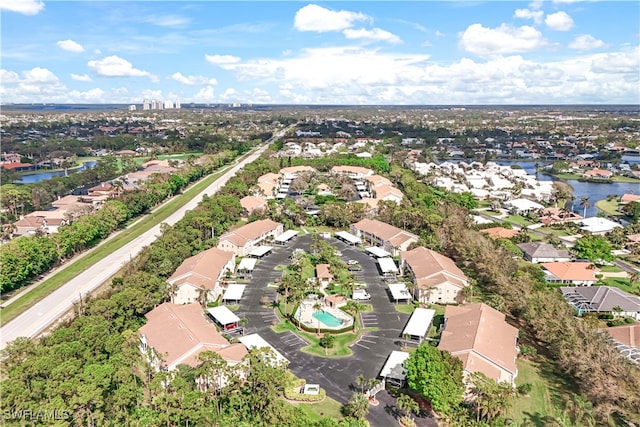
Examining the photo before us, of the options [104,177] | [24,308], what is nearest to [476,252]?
[24,308]

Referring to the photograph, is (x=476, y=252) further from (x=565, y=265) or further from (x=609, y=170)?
(x=609, y=170)

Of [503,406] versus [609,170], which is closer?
[503,406]

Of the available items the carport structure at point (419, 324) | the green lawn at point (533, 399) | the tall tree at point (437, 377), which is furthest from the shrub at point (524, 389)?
the carport structure at point (419, 324)

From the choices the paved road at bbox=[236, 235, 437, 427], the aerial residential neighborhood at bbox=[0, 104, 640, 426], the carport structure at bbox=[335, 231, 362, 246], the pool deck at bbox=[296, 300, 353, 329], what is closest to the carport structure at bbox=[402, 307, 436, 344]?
the aerial residential neighborhood at bbox=[0, 104, 640, 426]

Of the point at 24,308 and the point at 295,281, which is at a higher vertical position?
the point at 295,281

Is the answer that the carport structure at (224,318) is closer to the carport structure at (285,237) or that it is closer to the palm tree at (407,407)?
the palm tree at (407,407)

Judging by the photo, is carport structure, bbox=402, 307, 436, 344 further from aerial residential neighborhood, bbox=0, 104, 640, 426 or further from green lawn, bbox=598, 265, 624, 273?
green lawn, bbox=598, 265, 624, 273
